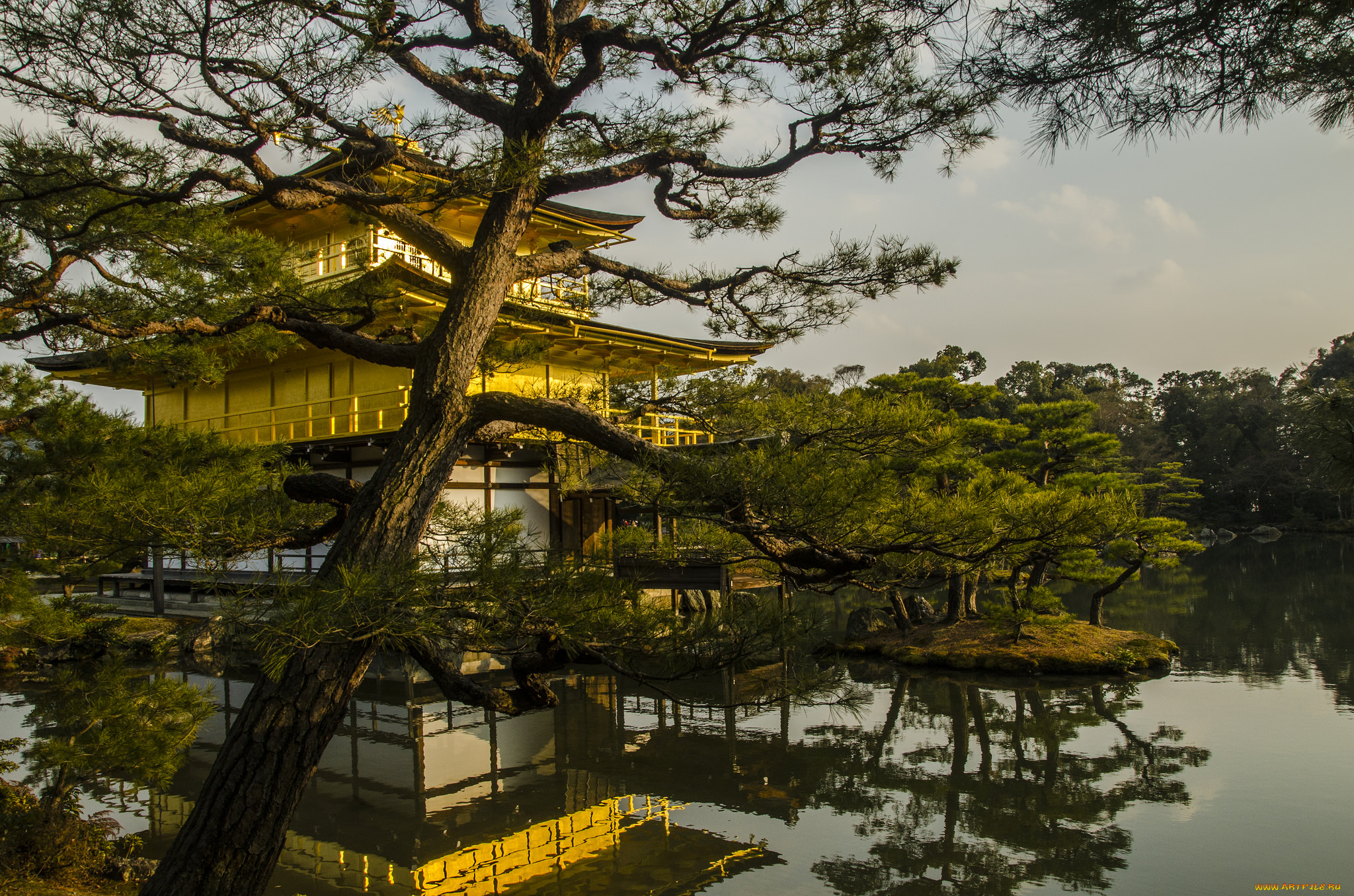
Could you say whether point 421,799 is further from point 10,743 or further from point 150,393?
point 150,393

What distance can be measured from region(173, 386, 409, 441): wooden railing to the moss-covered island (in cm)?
723

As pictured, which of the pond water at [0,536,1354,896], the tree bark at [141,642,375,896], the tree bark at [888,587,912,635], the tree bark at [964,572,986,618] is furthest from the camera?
the tree bark at [964,572,986,618]

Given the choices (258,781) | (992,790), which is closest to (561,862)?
(258,781)

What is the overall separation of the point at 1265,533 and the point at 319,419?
3904 centimetres

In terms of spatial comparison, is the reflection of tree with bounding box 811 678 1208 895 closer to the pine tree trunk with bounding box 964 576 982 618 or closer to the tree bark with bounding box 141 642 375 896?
the pine tree trunk with bounding box 964 576 982 618

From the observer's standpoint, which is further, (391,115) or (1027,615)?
(1027,615)

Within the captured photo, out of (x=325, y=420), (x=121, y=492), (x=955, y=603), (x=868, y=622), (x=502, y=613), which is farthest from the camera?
(x=868, y=622)

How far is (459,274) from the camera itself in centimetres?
312

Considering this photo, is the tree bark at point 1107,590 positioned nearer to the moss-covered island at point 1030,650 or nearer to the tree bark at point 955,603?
the moss-covered island at point 1030,650

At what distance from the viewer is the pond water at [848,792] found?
195 inches

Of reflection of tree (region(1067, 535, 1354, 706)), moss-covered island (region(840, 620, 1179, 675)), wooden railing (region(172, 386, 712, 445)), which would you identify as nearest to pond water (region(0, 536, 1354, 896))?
reflection of tree (region(1067, 535, 1354, 706))

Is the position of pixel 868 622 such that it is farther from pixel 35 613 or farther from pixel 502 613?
pixel 502 613

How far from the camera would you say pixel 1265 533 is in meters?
Result: 35.7

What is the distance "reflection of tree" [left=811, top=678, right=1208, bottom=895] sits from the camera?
5.00 m
